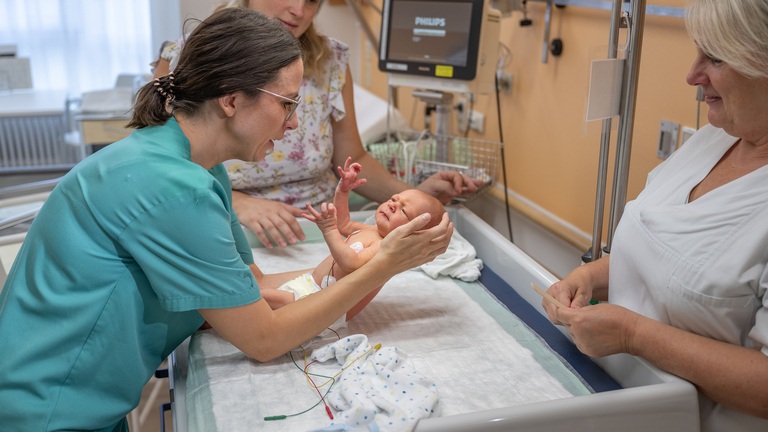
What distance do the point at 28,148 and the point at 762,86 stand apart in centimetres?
707

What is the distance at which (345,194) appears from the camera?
157 centimetres

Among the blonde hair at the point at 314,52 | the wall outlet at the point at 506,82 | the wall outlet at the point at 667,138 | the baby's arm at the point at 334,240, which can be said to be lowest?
the baby's arm at the point at 334,240

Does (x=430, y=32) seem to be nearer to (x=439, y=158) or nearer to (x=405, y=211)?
(x=439, y=158)

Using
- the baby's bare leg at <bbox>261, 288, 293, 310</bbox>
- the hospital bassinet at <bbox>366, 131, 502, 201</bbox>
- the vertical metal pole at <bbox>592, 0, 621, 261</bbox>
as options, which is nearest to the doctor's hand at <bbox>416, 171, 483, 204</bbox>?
the hospital bassinet at <bbox>366, 131, 502, 201</bbox>

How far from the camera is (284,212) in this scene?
5.99 ft

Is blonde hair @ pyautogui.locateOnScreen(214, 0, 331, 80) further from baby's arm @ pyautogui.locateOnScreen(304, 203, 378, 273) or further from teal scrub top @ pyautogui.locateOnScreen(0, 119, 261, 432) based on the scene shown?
teal scrub top @ pyautogui.locateOnScreen(0, 119, 261, 432)

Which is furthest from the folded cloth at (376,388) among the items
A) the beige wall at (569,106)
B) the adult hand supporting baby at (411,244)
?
the beige wall at (569,106)

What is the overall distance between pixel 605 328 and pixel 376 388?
454mm

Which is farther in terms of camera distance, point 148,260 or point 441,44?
point 441,44

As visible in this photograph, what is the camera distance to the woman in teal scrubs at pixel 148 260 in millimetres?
1072

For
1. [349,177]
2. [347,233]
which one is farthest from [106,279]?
[347,233]

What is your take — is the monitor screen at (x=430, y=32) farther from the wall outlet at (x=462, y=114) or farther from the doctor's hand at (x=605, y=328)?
the doctor's hand at (x=605, y=328)

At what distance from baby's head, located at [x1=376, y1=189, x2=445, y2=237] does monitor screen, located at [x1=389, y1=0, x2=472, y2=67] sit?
0.82 metres

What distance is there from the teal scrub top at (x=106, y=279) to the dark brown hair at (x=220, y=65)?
0.09m
